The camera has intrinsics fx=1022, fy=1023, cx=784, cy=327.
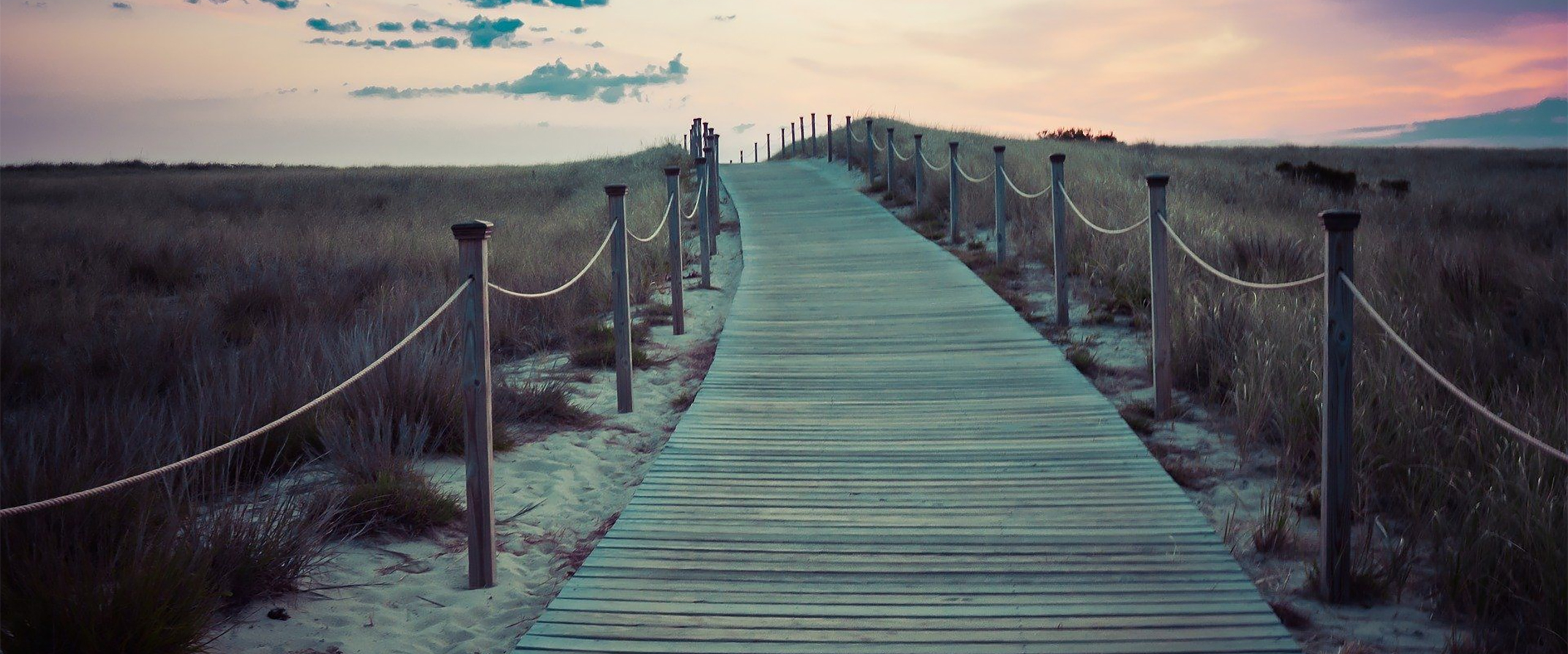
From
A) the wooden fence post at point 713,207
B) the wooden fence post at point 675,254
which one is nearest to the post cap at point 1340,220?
the wooden fence post at point 675,254

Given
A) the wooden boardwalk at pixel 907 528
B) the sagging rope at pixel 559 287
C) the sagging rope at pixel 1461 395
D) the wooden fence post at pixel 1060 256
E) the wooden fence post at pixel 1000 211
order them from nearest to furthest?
the sagging rope at pixel 1461 395 < the wooden boardwalk at pixel 907 528 < the sagging rope at pixel 559 287 < the wooden fence post at pixel 1060 256 < the wooden fence post at pixel 1000 211

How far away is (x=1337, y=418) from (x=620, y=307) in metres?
4.47

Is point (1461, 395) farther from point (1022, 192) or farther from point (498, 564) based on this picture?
point (1022, 192)

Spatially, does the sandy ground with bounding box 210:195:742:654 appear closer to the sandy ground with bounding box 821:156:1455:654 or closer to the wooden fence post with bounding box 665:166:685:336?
the wooden fence post with bounding box 665:166:685:336

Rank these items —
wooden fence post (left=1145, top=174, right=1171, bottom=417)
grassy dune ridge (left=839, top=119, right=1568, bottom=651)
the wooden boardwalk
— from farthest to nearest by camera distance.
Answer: wooden fence post (left=1145, top=174, right=1171, bottom=417) → grassy dune ridge (left=839, top=119, right=1568, bottom=651) → the wooden boardwalk

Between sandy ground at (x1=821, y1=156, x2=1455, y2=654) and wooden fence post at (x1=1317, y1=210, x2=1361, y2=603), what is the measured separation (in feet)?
0.52

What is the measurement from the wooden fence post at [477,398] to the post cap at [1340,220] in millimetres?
3064

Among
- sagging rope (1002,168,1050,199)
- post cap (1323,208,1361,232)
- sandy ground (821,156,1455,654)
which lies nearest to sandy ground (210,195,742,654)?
sandy ground (821,156,1455,654)

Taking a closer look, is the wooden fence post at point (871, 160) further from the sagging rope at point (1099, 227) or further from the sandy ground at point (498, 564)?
the sandy ground at point (498, 564)

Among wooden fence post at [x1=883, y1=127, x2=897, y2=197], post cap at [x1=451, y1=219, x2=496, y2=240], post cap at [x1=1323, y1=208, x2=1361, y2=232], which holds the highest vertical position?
wooden fence post at [x1=883, y1=127, x2=897, y2=197]

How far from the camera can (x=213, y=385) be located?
5.68 meters

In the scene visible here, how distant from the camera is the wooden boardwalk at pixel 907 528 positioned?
346cm

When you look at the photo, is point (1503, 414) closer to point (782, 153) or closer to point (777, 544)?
point (777, 544)

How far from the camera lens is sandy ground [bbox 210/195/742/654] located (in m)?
3.58
